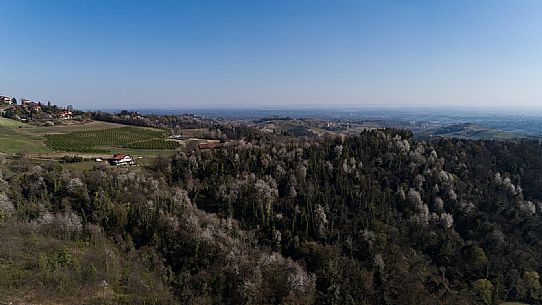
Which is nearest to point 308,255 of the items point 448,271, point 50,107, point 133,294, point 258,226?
point 258,226

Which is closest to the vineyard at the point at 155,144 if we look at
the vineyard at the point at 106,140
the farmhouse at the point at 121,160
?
the vineyard at the point at 106,140

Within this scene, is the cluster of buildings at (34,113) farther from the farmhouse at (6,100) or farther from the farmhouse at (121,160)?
the farmhouse at (121,160)

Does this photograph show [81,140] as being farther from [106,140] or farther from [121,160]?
[121,160]

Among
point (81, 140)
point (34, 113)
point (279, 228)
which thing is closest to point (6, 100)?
point (34, 113)

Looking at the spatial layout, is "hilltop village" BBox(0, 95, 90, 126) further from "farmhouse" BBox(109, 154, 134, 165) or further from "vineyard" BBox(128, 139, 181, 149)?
"farmhouse" BBox(109, 154, 134, 165)

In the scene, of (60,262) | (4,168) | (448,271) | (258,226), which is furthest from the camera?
(448,271)

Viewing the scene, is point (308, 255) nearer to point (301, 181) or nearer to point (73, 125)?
point (301, 181)
